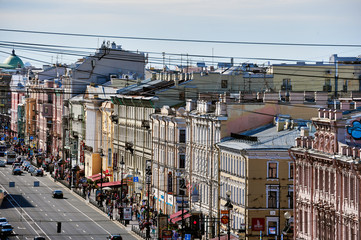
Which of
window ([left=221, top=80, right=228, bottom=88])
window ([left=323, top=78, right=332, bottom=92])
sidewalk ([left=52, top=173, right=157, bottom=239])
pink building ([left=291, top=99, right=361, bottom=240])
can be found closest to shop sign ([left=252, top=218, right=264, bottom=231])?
pink building ([left=291, top=99, right=361, bottom=240])

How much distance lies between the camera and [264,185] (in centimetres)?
7581

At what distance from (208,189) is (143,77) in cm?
6863

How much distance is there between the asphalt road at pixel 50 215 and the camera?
305 ft

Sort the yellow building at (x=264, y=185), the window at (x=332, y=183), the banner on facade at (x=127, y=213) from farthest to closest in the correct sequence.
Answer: the banner on facade at (x=127, y=213)
the yellow building at (x=264, y=185)
the window at (x=332, y=183)

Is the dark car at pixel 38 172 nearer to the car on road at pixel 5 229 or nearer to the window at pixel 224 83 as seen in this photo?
the window at pixel 224 83

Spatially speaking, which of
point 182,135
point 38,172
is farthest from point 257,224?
point 38,172

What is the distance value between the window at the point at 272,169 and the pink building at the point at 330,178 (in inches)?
293

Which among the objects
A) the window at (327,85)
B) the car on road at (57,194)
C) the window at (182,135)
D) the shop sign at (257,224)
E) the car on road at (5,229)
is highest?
the window at (327,85)

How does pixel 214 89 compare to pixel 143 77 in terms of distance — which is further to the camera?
pixel 143 77

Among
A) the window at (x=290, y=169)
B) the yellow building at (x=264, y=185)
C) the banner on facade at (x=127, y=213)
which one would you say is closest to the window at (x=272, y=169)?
the yellow building at (x=264, y=185)

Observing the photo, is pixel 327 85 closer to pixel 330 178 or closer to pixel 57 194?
pixel 57 194

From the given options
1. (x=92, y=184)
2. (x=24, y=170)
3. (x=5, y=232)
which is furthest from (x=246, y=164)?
(x=24, y=170)

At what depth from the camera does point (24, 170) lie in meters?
164

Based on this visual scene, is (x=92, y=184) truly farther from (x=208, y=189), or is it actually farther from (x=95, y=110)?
(x=208, y=189)
